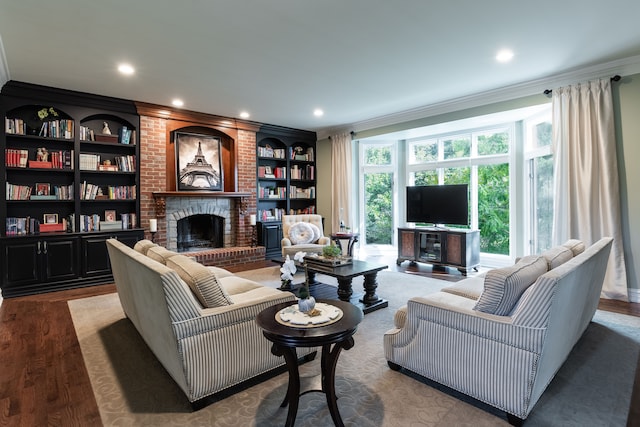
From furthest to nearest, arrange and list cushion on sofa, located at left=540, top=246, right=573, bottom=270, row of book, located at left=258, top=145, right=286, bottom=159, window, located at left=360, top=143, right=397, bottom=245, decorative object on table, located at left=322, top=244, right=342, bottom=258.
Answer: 1. window, located at left=360, top=143, right=397, bottom=245
2. row of book, located at left=258, top=145, right=286, bottom=159
3. decorative object on table, located at left=322, top=244, right=342, bottom=258
4. cushion on sofa, located at left=540, top=246, right=573, bottom=270

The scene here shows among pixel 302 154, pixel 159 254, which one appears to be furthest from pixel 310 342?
pixel 302 154

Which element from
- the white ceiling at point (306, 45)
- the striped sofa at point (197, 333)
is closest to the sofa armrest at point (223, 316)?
the striped sofa at point (197, 333)

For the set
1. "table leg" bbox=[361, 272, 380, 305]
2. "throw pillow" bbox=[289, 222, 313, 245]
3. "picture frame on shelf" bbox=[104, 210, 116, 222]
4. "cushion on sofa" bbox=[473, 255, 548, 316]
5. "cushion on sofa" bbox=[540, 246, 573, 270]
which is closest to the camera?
"cushion on sofa" bbox=[473, 255, 548, 316]

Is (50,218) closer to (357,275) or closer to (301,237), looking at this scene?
(301,237)

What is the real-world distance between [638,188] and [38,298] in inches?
286

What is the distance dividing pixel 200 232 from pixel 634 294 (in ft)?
21.3

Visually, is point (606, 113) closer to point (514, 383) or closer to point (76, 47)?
point (514, 383)

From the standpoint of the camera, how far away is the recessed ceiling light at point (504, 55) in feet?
11.6

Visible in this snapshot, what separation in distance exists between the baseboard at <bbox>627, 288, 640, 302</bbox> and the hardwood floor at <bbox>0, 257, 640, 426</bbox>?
0.17 m

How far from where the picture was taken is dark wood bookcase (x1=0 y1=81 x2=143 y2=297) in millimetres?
4301

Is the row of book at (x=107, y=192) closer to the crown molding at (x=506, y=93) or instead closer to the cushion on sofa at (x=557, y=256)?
the crown molding at (x=506, y=93)

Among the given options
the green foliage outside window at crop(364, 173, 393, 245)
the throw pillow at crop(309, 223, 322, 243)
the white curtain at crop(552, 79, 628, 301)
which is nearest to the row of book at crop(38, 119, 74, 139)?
the throw pillow at crop(309, 223, 322, 243)

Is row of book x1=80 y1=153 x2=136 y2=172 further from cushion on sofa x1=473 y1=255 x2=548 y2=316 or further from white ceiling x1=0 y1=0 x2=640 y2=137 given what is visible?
cushion on sofa x1=473 y1=255 x2=548 y2=316

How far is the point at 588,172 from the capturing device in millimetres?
3969
